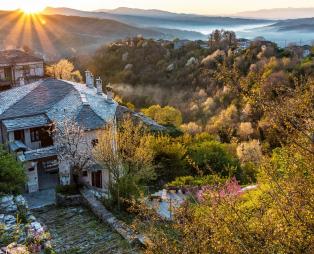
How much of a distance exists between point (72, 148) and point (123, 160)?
283 cm

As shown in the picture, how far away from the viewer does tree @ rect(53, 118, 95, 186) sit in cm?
2102

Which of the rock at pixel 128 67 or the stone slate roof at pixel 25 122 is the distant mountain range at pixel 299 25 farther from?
the stone slate roof at pixel 25 122

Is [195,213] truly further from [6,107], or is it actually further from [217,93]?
[217,93]

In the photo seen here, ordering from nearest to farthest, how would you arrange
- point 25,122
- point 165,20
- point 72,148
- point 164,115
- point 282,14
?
point 72,148 < point 25,122 < point 164,115 < point 282,14 < point 165,20

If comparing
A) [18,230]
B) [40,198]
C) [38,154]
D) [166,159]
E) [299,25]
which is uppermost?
[299,25]

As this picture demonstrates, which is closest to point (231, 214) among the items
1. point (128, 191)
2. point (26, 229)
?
point (26, 229)

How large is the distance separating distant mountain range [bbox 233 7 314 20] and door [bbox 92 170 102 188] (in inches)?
3758

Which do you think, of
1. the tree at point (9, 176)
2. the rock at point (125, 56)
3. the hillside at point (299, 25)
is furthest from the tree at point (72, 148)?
the hillside at point (299, 25)

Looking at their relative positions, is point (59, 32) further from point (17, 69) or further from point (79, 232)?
point (79, 232)

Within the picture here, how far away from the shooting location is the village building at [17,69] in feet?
134

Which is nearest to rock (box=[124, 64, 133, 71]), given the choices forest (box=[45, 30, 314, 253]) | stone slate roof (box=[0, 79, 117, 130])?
forest (box=[45, 30, 314, 253])

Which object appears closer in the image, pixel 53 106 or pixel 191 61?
pixel 53 106

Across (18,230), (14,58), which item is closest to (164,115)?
(14,58)

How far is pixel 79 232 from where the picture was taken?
646 inches
